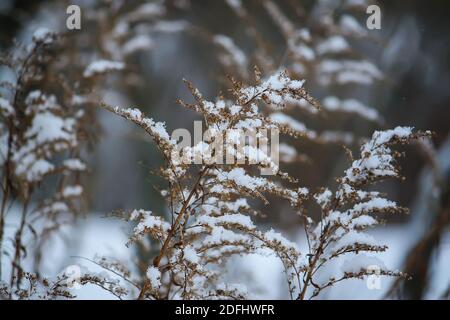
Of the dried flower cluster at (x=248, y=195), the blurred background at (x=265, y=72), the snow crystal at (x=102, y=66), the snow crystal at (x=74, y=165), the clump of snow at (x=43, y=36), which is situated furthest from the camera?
the blurred background at (x=265, y=72)

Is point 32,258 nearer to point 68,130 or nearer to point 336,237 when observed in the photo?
point 68,130

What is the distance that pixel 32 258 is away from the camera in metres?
2.82

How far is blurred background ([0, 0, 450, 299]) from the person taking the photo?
10.9 feet

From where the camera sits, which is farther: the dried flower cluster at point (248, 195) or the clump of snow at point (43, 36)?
the clump of snow at point (43, 36)

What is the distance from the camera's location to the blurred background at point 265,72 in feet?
10.9

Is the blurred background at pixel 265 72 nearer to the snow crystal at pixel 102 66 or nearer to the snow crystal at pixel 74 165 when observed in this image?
the snow crystal at pixel 74 165

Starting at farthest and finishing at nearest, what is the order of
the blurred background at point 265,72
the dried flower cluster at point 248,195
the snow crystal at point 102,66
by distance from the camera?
the blurred background at point 265,72
the snow crystal at point 102,66
the dried flower cluster at point 248,195

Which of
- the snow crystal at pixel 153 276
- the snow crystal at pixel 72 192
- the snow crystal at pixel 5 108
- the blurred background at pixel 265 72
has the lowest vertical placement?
the snow crystal at pixel 153 276

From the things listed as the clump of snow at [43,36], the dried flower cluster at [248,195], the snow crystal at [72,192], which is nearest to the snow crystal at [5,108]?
the clump of snow at [43,36]

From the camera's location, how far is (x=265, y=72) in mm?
3148

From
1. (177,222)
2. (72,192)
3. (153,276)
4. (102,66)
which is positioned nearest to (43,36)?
(102,66)

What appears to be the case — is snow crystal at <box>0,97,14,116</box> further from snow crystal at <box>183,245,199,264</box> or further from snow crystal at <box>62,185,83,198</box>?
snow crystal at <box>183,245,199,264</box>
